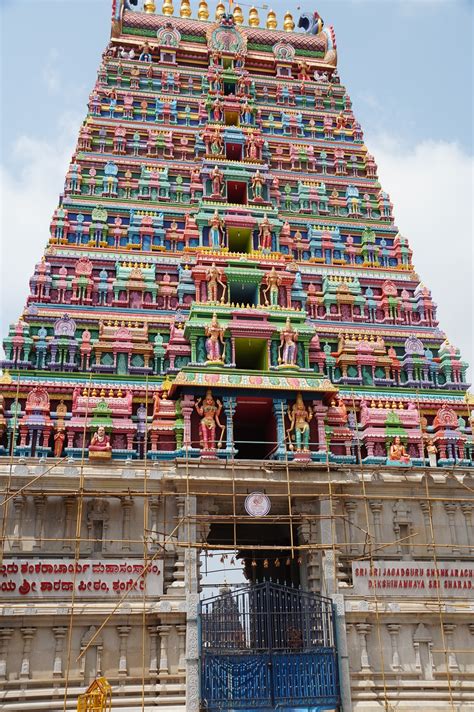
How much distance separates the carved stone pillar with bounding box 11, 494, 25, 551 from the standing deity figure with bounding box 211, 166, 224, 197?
1788 cm

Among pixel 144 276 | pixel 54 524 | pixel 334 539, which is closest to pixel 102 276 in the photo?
pixel 144 276

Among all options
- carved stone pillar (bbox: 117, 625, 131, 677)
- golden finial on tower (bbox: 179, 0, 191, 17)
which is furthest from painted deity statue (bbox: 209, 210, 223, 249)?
golden finial on tower (bbox: 179, 0, 191, 17)

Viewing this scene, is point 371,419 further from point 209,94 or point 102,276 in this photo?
point 209,94

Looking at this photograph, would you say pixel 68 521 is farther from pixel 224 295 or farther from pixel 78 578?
pixel 224 295

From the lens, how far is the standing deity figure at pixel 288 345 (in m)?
27.3

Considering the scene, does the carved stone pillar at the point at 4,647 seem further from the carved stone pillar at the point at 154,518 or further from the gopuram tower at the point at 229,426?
the carved stone pillar at the point at 154,518

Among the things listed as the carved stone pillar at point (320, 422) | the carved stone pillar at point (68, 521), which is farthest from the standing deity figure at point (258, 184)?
the carved stone pillar at point (68, 521)

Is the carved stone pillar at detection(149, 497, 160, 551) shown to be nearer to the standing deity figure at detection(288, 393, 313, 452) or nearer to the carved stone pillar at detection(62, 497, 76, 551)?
the carved stone pillar at detection(62, 497, 76, 551)

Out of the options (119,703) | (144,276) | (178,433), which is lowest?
(119,703)

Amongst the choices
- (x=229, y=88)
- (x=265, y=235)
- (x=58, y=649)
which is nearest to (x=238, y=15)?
(x=229, y=88)

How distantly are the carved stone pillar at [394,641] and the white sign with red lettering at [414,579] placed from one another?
36.4 inches

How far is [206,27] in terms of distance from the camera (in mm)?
46500

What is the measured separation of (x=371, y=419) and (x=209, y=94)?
22449 millimetres

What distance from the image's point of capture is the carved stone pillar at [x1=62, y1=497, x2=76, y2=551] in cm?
2172
